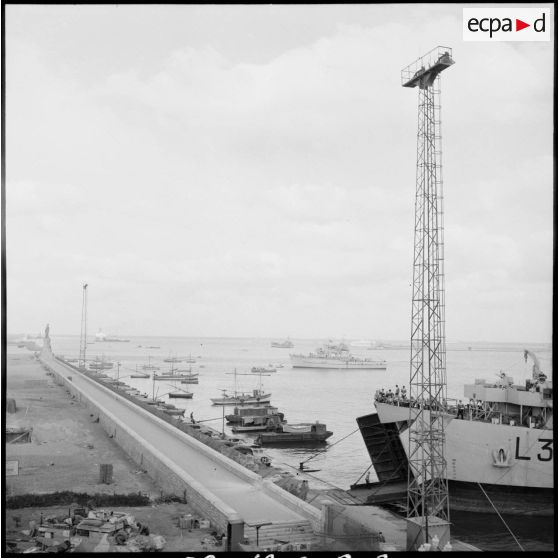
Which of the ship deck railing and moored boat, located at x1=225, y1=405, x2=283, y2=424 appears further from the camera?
moored boat, located at x1=225, y1=405, x2=283, y2=424

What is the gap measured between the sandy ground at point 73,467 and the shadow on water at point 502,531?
709 centimetres

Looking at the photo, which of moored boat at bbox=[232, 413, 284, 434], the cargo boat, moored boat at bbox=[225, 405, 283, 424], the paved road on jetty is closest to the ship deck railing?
the cargo boat

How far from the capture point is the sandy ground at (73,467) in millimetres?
9500

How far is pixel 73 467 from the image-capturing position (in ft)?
46.0

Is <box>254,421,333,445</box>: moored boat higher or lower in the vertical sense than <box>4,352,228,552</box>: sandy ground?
lower

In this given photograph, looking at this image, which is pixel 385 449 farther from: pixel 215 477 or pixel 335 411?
pixel 335 411

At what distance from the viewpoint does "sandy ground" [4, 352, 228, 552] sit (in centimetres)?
950

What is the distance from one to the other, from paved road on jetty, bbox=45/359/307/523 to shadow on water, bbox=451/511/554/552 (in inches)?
223

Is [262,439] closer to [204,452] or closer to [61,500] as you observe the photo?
[204,452]

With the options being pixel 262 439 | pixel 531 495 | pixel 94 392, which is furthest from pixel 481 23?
pixel 94 392

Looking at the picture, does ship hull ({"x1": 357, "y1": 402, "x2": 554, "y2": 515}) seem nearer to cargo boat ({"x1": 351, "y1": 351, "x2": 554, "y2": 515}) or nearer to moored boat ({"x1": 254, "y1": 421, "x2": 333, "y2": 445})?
cargo boat ({"x1": 351, "y1": 351, "x2": 554, "y2": 515})

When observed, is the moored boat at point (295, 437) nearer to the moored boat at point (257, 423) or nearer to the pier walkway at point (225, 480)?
the moored boat at point (257, 423)

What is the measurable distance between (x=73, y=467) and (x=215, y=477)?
4.22 meters

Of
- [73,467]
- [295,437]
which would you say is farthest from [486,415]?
[295,437]
